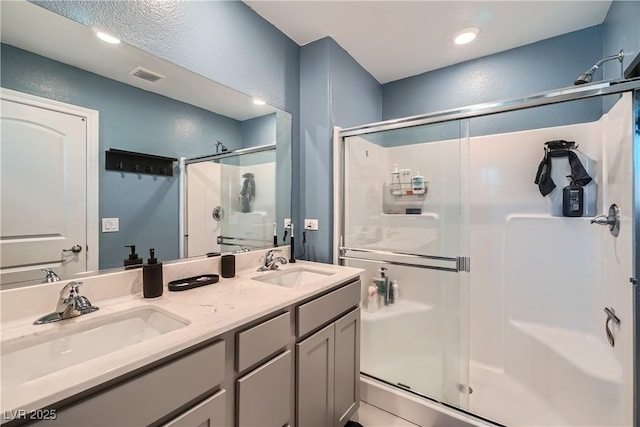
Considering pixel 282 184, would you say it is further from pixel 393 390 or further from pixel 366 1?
pixel 393 390

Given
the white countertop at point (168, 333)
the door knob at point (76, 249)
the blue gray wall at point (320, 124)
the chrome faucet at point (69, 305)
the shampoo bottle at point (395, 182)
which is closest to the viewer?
the white countertop at point (168, 333)

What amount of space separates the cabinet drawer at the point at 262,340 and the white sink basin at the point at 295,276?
1.71ft

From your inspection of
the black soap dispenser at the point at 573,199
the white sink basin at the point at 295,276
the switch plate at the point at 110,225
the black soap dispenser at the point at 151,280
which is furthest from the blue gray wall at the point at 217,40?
the black soap dispenser at the point at 573,199

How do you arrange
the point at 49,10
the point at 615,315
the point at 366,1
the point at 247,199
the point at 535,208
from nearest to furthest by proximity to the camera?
the point at 49,10, the point at 615,315, the point at 366,1, the point at 247,199, the point at 535,208

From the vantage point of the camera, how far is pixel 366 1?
169 cm

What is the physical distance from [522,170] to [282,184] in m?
1.88

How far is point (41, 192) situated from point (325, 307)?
1268 millimetres

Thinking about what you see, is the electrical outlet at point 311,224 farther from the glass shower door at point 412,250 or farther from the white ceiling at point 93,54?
the white ceiling at point 93,54

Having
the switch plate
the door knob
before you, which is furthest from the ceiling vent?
the door knob

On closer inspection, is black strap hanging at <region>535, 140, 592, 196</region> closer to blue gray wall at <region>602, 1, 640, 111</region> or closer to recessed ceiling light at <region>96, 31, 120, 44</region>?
blue gray wall at <region>602, 1, 640, 111</region>

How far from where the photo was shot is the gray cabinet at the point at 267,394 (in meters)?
0.98

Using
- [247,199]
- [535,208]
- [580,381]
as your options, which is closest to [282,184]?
[247,199]

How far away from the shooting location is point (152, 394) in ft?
2.36

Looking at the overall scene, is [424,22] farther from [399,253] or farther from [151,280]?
[151,280]
